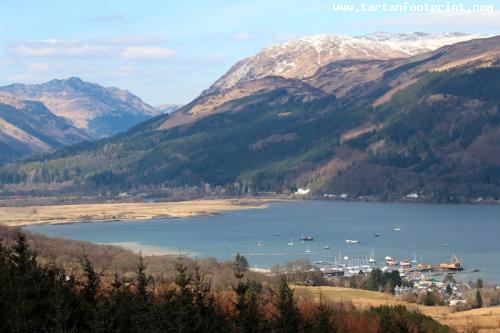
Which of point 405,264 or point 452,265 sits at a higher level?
point 405,264

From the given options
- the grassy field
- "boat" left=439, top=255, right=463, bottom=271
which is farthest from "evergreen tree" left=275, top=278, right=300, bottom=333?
"boat" left=439, top=255, right=463, bottom=271

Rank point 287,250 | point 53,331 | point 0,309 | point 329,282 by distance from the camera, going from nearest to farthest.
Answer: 1. point 53,331
2. point 0,309
3. point 329,282
4. point 287,250

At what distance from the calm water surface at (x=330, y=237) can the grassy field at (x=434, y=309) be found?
21687 mm

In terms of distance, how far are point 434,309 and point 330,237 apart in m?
79.4

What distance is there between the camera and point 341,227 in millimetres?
181375

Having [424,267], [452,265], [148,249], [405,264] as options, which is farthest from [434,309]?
[148,249]

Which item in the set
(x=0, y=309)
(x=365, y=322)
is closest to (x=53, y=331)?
(x=0, y=309)

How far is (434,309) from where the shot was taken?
8556 centimetres

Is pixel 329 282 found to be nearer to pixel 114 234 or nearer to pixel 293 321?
pixel 293 321

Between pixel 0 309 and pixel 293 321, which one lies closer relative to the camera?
pixel 0 309

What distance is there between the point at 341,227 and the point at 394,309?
110298mm

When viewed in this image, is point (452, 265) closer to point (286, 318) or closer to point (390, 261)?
point (390, 261)

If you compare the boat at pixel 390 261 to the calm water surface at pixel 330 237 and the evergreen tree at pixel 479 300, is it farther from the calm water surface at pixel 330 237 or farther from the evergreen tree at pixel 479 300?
the evergreen tree at pixel 479 300

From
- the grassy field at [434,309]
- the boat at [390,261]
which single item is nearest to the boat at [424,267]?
the boat at [390,261]
